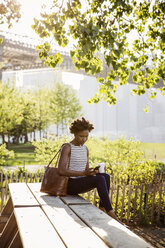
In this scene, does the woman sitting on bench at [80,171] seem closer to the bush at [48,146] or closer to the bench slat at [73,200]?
the bench slat at [73,200]

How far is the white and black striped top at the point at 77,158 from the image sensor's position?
4.50 meters

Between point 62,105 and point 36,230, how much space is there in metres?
33.3

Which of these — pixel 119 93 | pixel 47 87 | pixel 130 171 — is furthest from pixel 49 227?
pixel 119 93

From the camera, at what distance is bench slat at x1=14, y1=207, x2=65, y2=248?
2.28 metres

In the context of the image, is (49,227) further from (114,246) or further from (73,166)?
(73,166)

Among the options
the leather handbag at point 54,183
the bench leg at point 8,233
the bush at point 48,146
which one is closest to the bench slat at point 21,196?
the leather handbag at point 54,183

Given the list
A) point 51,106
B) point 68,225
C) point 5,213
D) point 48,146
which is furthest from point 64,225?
point 51,106

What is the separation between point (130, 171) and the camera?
916 centimetres

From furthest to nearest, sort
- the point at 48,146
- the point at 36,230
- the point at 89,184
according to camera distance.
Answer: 1. the point at 48,146
2. the point at 89,184
3. the point at 36,230

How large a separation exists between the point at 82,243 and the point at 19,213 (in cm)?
106

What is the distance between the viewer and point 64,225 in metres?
2.74

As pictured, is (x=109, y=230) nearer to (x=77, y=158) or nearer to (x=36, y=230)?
(x=36, y=230)

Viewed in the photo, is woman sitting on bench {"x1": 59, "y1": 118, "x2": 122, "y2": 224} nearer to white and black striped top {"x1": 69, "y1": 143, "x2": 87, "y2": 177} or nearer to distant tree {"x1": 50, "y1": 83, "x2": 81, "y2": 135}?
white and black striped top {"x1": 69, "y1": 143, "x2": 87, "y2": 177}

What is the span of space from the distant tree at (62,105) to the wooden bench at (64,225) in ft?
103
